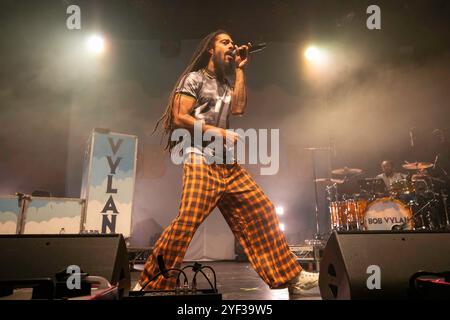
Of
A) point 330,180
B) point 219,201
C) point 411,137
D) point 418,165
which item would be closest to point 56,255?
point 219,201

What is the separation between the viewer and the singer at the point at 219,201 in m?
2.14

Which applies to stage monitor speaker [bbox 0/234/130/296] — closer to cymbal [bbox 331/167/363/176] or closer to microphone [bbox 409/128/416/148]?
cymbal [bbox 331/167/363/176]

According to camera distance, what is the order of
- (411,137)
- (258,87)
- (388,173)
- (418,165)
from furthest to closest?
(258,87) < (411,137) < (388,173) < (418,165)

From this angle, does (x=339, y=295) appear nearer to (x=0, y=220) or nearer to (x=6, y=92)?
(x=0, y=220)

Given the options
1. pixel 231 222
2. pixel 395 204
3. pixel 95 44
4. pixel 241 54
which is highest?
pixel 95 44

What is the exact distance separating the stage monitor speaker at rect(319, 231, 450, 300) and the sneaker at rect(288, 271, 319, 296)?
600 mm

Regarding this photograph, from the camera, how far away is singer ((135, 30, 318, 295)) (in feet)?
7.01

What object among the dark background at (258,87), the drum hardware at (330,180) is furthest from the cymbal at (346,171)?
the dark background at (258,87)

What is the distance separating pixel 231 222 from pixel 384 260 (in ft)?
3.56

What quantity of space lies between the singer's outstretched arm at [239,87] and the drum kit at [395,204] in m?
4.24

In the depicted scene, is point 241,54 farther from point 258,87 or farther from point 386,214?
point 258,87

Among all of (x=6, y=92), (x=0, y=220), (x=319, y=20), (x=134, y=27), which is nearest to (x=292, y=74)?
(x=319, y=20)

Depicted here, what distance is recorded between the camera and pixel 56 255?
5.72ft

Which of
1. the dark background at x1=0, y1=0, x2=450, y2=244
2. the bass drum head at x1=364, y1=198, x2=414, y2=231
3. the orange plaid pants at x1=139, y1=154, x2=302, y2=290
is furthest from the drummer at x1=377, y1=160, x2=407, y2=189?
the orange plaid pants at x1=139, y1=154, x2=302, y2=290
